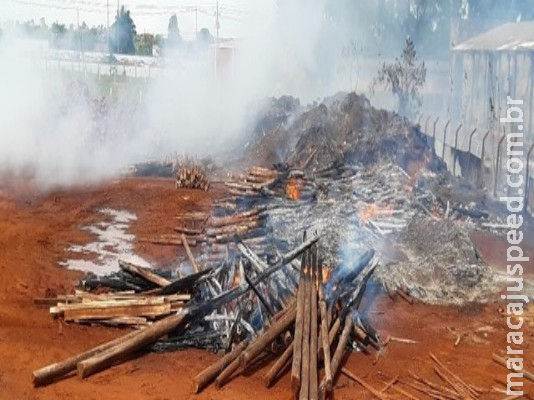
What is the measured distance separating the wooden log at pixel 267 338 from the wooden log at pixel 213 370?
107 mm

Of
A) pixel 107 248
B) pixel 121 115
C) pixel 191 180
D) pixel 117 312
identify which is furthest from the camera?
pixel 121 115

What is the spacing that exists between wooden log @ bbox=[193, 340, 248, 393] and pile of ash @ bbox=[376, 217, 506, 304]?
3714 mm

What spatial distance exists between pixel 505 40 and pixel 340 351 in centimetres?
2162

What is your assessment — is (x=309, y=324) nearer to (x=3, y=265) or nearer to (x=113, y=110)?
(x=3, y=265)

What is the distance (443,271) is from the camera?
10.2 meters

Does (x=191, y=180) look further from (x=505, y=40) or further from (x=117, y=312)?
(x=505, y=40)

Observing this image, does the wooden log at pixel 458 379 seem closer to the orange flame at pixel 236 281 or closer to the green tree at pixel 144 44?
the orange flame at pixel 236 281

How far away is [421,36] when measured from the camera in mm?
43719

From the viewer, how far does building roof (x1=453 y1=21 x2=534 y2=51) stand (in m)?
22.3

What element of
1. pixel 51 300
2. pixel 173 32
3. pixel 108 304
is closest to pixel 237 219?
pixel 51 300

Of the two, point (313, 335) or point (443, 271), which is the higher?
point (313, 335)

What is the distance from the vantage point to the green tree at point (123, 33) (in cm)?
5641

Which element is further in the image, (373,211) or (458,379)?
(373,211)

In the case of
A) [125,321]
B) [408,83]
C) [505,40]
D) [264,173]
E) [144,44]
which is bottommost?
[125,321]
